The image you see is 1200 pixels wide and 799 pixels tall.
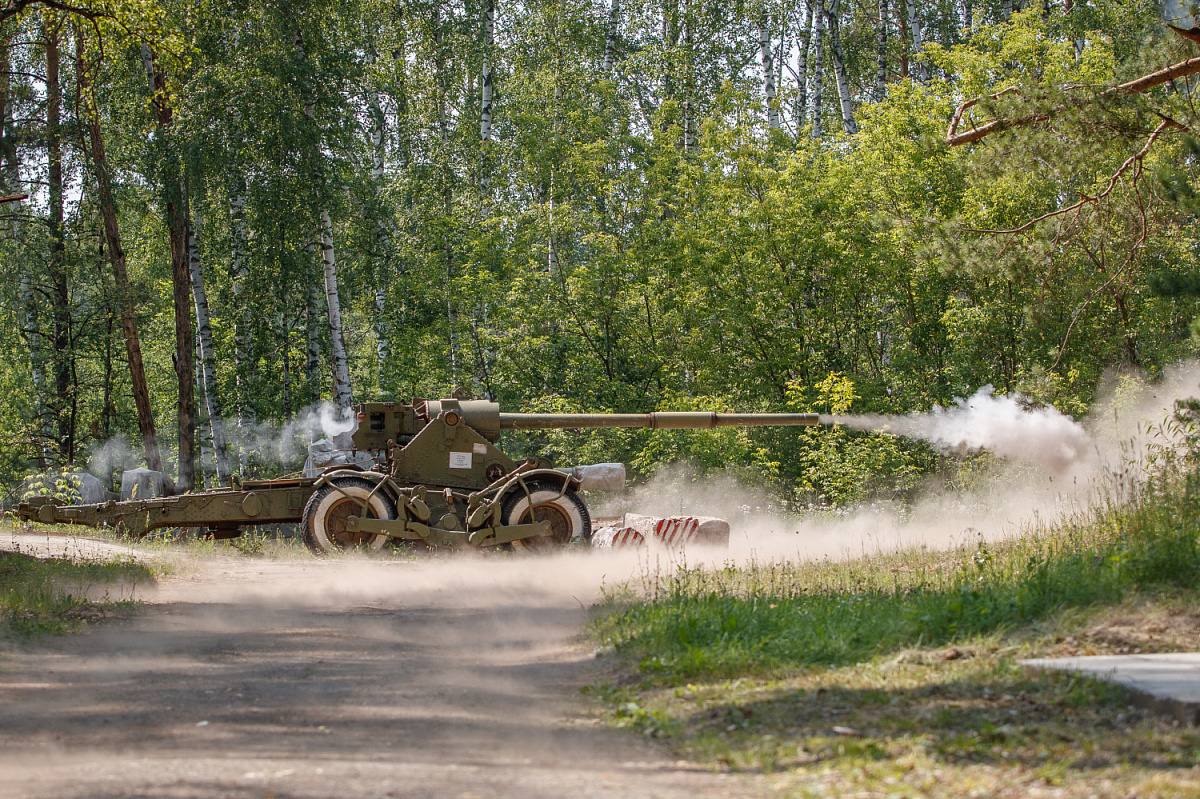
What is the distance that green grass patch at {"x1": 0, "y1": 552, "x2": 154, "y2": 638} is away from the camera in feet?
29.2

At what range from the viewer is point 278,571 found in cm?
1247

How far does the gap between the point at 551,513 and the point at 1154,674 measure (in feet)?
30.0

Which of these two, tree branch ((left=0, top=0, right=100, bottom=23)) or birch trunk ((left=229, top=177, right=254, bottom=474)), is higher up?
tree branch ((left=0, top=0, right=100, bottom=23))

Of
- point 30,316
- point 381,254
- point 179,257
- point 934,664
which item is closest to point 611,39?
point 381,254

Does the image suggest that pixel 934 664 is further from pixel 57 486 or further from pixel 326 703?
pixel 57 486

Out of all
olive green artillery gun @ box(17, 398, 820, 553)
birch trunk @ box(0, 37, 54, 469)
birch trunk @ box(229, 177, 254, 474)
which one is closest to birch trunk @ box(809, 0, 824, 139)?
birch trunk @ box(229, 177, 254, 474)

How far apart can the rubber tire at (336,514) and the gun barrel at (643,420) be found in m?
2.44

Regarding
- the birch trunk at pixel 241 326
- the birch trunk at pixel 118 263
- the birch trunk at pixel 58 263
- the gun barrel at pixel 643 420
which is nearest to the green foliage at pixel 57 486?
the birch trunk at pixel 118 263

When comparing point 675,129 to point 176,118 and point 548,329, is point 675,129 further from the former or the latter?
point 176,118

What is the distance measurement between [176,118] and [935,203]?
1527 centimetres

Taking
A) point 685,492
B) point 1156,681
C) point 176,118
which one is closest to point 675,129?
point 685,492

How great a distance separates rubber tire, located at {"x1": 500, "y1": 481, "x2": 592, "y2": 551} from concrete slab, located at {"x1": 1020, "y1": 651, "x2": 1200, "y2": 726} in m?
8.24

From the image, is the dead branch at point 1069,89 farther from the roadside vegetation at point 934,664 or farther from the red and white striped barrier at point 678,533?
the red and white striped barrier at point 678,533

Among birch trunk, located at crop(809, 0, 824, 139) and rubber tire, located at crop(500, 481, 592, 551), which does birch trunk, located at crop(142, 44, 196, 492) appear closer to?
rubber tire, located at crop(500, 481, 592, 551)
